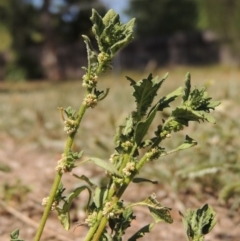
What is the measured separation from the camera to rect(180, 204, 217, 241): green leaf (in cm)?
60

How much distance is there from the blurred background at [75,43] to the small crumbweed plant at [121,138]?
Answer: 48.0 ft

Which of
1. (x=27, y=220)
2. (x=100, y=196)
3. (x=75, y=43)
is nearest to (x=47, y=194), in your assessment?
(x=27, y=220)

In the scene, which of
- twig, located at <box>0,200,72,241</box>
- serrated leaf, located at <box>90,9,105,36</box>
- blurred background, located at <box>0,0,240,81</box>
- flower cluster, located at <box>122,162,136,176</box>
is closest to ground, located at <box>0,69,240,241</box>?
twig, located at <box>0,200,72,241</box>

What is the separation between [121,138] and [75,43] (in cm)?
1985

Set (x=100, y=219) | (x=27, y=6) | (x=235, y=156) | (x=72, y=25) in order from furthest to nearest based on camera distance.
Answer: (x=72, y=25) < (x=27, y=6) < (x=235, y=156) < (x=100, y=219)

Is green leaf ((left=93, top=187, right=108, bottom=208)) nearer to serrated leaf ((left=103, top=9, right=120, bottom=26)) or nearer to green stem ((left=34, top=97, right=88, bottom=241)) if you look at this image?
green stem ((left=34, top=97, right=88, bottom=241))

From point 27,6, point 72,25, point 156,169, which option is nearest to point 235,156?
point 156,169

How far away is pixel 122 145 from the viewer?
606 mm

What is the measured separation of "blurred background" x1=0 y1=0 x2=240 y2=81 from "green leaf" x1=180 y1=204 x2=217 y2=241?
14628 millimetres

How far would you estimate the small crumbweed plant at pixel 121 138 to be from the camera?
0.57 m

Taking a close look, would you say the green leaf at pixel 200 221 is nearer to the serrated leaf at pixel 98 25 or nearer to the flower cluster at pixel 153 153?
the flower cluster at pixel 153 153

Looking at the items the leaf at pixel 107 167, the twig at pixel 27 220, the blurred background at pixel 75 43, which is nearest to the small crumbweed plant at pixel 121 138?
the leaf at pixel 107 167

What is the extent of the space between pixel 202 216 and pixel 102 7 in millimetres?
18896

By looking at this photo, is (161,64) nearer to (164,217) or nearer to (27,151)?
(27,151)
